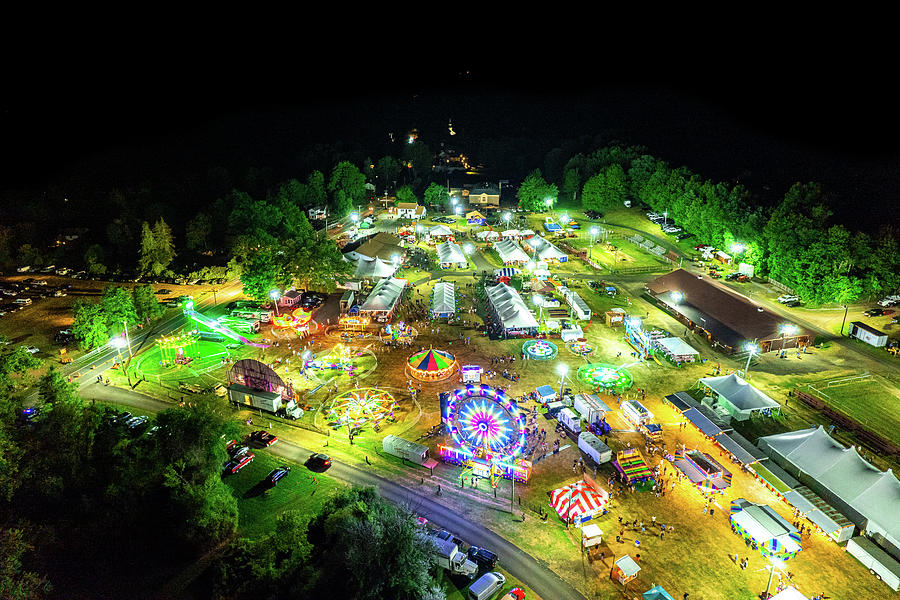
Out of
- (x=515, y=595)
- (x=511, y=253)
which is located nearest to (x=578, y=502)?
(x=515, y=595)

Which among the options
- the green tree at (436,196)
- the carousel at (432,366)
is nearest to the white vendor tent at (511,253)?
the carousel at (432,366)

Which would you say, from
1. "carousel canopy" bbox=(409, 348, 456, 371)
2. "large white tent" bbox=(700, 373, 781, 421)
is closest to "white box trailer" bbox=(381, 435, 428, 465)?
"carousel canopy" bbox=(409, 348, 456, 371)

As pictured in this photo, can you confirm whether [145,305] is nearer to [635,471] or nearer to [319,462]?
[319,462]

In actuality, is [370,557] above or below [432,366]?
above

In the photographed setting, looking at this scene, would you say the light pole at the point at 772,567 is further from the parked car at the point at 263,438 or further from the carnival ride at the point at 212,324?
the carnival ride at the point at 212,324

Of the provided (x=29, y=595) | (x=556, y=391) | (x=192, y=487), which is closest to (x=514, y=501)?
(x=556, y=391)

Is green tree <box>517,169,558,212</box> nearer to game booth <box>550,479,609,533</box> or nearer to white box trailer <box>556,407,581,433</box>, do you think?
white box trailer <box>556,407,581,433</box>
